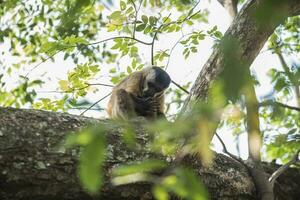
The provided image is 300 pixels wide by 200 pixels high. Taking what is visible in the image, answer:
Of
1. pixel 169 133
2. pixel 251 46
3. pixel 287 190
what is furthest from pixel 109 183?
pixel 169 133

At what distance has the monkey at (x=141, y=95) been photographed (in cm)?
630

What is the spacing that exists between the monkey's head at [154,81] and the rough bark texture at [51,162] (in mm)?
2611

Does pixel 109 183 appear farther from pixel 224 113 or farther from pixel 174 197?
pixel 224 113

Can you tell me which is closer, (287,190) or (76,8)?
(76,8)

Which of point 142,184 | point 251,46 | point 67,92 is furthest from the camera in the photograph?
point 67,92

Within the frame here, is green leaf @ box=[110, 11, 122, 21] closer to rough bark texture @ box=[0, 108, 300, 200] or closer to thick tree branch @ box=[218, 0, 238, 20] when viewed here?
thick tree branch @ box=[218, 0, 238, 20]

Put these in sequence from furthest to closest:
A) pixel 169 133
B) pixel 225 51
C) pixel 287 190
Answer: pixel 287 190
pixel 169 133
pixel 225 51

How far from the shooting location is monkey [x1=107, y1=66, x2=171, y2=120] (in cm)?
630

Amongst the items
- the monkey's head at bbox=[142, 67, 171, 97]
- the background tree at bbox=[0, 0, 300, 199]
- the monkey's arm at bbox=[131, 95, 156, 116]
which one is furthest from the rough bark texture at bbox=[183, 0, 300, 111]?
the monkey's arm at bbox=[131, 95, 156, 116]

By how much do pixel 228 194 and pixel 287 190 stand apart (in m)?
0.78

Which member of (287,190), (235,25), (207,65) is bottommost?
(287,190)

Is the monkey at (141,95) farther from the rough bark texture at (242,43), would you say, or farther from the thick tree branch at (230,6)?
the rough bark texture at (242,43)

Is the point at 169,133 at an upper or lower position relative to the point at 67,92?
lower

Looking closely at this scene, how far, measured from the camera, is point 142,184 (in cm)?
353
